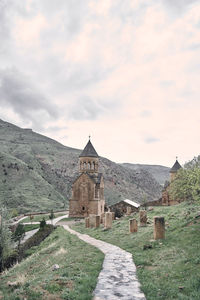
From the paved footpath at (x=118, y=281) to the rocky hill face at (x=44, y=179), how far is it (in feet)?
104

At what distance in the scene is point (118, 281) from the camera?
7352 millimetres

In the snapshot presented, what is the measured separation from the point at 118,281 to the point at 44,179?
79680mm

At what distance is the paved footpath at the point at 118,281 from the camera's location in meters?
6.20

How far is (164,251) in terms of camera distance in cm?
1044

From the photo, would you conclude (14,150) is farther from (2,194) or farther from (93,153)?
(93,153)

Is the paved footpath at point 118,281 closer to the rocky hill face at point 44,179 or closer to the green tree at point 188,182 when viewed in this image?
the green tree at point 188,182

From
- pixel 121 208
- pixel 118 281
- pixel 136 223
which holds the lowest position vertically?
pixel 118 281

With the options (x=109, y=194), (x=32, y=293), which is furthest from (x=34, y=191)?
(x=32, y=293)

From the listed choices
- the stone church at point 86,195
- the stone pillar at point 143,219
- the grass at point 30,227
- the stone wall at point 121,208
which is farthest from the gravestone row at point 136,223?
→ the stone church at point 86,195

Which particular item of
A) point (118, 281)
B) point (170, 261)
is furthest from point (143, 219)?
point (118, 281)

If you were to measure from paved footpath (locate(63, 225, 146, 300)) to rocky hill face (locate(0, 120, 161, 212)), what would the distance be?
31811mm

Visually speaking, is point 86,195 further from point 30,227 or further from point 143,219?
point 143,219

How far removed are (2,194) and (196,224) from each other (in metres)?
58.9

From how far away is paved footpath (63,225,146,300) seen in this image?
6199 mm
